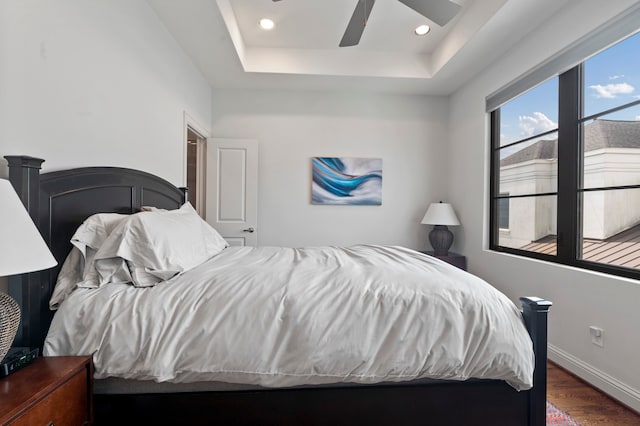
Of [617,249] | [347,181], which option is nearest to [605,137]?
[617,249]

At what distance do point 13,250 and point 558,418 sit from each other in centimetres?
253

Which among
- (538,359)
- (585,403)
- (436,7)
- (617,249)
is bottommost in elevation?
(585,403)

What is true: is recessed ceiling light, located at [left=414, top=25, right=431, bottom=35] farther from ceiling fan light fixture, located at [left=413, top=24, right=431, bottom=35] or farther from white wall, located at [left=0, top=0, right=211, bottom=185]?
white wall, located at [left=0, top=0, right=211, bottom=185]

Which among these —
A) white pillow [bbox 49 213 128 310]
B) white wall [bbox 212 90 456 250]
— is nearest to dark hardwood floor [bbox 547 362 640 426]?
white wall [bbox 212 90 456 250]

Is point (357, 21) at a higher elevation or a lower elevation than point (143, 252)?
higher

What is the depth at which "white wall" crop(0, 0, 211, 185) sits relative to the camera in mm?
1188

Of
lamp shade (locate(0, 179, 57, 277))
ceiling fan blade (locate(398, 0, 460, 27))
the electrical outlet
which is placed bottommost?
the electrical outlet

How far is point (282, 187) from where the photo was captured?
370cm

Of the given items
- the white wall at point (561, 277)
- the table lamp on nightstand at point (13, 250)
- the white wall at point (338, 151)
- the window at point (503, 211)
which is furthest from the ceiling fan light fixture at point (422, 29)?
the table lamp on nightstand at point (13, 250)

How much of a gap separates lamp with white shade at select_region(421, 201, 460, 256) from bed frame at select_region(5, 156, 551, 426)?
2.27 metres

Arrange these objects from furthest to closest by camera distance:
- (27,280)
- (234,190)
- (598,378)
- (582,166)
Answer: (234,190) < (582,166) < (598,378) < (27,280)

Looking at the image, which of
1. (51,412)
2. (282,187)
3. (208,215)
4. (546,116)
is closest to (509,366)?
(51,412)

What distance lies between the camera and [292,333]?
1.13 m

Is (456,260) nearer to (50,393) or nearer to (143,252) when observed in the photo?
(143,252)
